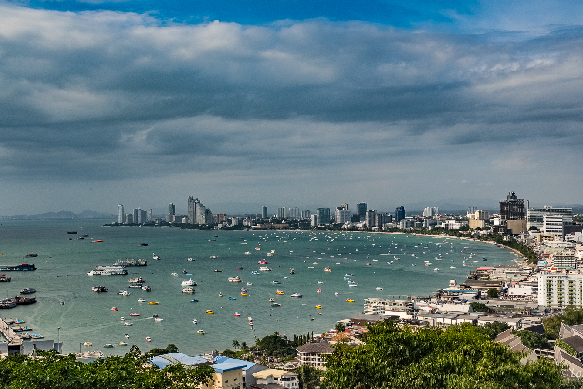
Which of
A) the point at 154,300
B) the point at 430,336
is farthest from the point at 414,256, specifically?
the point at 430,336

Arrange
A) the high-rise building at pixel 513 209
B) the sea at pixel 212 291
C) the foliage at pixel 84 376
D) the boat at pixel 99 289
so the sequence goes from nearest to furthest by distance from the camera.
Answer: the foliage at pixel 84 376
the sea at pixel 212 291
the boat at pixel 99 289
the high-rise building at pixel 513 209

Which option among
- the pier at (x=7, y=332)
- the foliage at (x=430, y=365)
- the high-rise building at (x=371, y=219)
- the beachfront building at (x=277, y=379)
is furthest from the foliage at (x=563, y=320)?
the high-rise building at (x=371, y=219)

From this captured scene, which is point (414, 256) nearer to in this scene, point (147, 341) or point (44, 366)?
point (147, 341)

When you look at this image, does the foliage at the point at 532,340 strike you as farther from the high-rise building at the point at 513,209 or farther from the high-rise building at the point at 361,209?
the high-rise building at the point at 361,209

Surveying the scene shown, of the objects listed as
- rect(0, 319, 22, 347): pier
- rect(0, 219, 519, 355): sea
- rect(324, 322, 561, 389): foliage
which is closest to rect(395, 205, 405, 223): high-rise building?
rect(0, 219, 519, 355): sea

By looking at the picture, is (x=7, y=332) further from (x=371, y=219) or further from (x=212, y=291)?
(x=371, y=219)

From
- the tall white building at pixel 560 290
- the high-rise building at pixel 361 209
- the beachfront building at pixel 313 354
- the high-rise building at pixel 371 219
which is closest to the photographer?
the beachfront building at pixel 313 354

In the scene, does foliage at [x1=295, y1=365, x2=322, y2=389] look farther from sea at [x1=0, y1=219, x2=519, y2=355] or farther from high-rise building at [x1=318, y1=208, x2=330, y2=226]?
high-rise building at [x1=318, y1=208, x2=330, y2=226]

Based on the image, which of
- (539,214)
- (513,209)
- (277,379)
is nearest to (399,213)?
(513,209)
